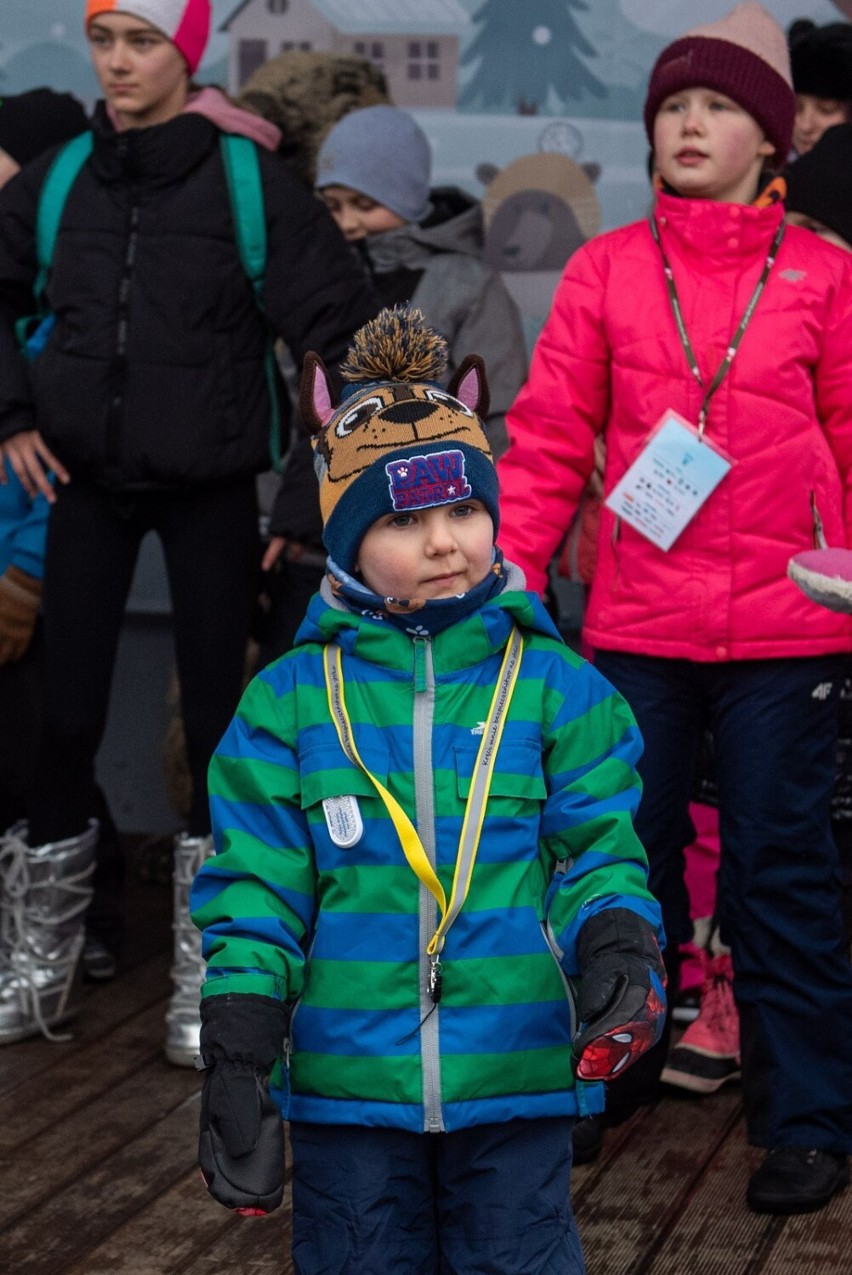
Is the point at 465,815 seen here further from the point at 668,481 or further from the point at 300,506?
the point at 300,506

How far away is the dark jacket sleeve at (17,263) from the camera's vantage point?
3.51 meters

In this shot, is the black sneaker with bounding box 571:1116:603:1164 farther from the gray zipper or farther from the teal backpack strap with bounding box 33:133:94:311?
the teal backpack strap with bounding box 33:133:94:311

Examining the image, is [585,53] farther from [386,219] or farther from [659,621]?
[659,621]

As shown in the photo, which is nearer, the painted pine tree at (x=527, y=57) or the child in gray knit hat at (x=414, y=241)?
the child in gray knit hat at (x=414, y=241)

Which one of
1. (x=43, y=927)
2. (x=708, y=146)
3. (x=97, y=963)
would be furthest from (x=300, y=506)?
(x=97, y=963)

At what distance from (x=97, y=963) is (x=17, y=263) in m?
1.44

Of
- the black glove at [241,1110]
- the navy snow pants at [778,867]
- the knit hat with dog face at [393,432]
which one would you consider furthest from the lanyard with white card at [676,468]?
the black glove at [241,1110]

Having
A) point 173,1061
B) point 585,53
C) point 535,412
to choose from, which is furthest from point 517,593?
point 585,53

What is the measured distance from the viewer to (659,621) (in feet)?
9.60

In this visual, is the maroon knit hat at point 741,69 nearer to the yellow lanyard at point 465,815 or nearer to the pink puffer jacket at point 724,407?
the pink puffer jacket at point 724,407

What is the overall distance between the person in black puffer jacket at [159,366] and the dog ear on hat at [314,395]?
3.44ft

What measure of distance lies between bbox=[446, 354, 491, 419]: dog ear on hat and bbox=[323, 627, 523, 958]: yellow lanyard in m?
0.37

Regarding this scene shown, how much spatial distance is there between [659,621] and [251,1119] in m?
1.26

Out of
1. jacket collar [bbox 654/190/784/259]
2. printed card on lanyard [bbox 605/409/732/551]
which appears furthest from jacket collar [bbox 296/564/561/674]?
jacket collar [bbox 654/190/784/259]
